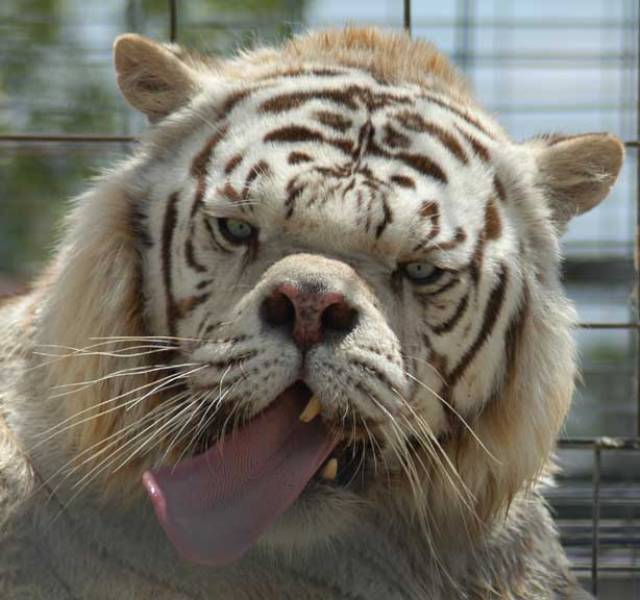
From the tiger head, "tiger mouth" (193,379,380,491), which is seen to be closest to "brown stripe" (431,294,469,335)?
the tiger head

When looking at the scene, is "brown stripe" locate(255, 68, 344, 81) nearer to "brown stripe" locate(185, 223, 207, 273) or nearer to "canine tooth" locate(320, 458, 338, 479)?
"brown stripe" locate(185, 223, 207, 273)

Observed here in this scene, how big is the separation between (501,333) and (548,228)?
0.24 m

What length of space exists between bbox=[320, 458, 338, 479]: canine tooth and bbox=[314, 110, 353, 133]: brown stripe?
58cm

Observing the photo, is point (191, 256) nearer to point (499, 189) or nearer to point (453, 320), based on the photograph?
point (453, 320)

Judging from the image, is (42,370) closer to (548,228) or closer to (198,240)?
(198,240)

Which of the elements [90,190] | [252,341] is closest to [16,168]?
[90,190]

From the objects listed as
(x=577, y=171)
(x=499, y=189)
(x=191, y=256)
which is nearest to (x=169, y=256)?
(x=191, y=256)

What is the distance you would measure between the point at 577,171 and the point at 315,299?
760 millimetres

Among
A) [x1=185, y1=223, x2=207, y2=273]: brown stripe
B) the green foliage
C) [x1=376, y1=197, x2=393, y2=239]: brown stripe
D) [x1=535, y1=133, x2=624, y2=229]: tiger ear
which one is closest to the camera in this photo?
[x1=376, y1=197, x2=393, y2=239]: brown stripe

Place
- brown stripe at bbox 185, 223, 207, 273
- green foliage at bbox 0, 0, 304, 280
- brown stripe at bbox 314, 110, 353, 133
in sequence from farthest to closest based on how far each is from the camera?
green foliage at bbox 0, 0, 304, 280 < brown stripe at bbox 314, 110, 353, 133 < brown stripe at bbox 185, 223, 207, 273

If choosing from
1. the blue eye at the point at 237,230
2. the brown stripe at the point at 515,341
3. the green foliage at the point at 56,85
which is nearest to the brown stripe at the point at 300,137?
the blue eye at the point at 237,230

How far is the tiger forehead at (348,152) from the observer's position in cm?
204

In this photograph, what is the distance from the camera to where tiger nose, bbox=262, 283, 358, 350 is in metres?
1.85

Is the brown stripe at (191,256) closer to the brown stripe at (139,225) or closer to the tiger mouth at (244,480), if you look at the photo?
the brown stripe at (139,225)
